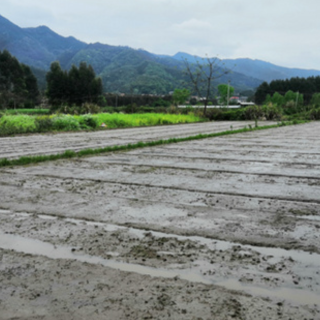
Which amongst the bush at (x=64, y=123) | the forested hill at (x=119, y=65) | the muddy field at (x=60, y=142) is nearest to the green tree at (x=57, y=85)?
the forested hill at (x=119, y=65)

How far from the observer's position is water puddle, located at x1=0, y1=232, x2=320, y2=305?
118cm

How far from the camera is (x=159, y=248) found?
5.13 ft

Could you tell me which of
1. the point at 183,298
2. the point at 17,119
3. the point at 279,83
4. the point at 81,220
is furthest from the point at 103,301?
the point at 279,83

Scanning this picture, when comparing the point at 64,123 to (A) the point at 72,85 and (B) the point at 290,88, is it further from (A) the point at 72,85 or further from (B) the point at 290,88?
(B) the point at 290,88

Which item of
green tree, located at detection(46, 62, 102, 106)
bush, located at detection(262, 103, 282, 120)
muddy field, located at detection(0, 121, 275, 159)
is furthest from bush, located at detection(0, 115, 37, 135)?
green tree, located at detection(46, 62, 102, 106)

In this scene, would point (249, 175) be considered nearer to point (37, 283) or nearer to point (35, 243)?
point (35, 243)

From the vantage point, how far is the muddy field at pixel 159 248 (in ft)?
3.67

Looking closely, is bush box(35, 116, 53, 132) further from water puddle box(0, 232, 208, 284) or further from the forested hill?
the forested hill

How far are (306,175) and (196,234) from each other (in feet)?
6.90

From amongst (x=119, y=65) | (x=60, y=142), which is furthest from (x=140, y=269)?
(x=119, y=65)

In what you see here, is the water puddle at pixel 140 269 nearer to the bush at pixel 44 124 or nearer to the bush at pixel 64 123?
the bush at pixel 44 124

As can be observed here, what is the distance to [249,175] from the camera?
343 centimetres

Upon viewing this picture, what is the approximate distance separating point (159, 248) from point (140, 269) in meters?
0.22

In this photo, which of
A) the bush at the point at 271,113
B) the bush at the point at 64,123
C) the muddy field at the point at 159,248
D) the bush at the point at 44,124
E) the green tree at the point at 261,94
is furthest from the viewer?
the green tree at the point at 261,94
